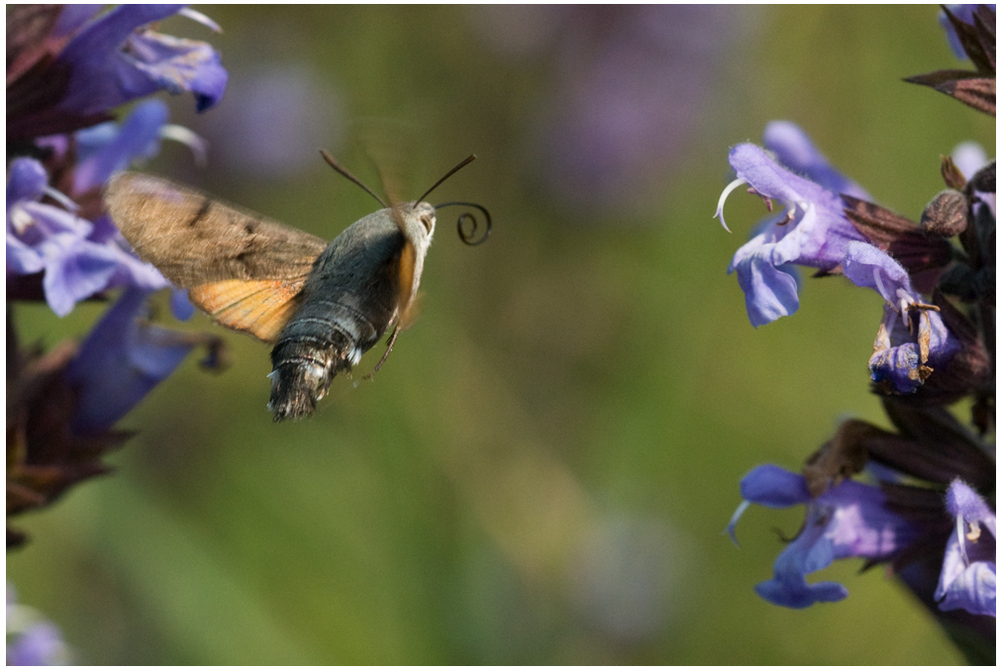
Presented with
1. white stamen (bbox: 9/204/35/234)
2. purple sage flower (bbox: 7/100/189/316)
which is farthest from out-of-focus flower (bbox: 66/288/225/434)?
white stamen (bbox: 9/204/35/234)

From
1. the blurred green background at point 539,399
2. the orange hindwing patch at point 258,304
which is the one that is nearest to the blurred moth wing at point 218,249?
the orange hindwing patch at point 258,304

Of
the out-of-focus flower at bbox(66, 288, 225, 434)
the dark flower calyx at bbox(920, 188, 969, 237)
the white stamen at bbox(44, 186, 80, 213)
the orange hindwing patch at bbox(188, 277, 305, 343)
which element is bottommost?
the out-of-focus flower at bbox(66, 288, 225, 434)

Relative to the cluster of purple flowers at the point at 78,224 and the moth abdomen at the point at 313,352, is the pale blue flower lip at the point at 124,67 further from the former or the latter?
the moth abdomen at the point at 313,352

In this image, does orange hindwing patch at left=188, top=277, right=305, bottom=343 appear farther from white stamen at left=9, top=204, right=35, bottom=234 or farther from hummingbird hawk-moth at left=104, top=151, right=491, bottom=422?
white stamen at left=9, top=204, right=35, bottom=234

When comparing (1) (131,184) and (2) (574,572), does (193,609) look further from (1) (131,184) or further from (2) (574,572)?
(1) (131,184)

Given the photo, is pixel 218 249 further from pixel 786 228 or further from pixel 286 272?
pixel 786 228

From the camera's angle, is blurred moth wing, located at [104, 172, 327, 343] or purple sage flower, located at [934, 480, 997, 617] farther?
blurred moth wing, located at [104, 172, 327, 343]
